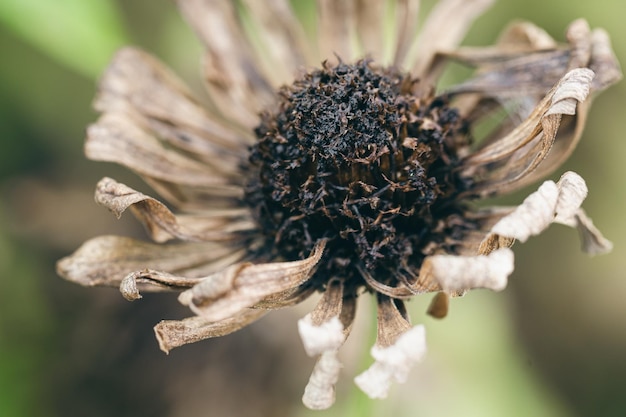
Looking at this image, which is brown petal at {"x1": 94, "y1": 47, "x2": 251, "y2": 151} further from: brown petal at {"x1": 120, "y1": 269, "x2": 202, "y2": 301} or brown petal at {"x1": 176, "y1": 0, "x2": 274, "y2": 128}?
brown petal at {"x1": 120, "y1": 269, "x2": 202, "y2": 301}

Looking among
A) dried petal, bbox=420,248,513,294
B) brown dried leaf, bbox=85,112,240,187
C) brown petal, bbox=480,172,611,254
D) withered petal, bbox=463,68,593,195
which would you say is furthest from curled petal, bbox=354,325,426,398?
brown dried leaf, bbox=85,112,240,187

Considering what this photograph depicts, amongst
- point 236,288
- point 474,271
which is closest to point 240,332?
point 236,288

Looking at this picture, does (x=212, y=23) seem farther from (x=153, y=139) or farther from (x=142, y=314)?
(x=142, y=314)

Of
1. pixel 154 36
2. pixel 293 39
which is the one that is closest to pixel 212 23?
pixel 293 39

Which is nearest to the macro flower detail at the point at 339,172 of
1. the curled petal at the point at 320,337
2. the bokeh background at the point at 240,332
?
the curled petal at the point at 320,337

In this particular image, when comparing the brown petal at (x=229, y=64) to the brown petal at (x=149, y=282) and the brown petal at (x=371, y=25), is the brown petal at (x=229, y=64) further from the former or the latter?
the brown petal at (x=149, y=282)

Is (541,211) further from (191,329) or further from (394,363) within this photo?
(191,329)
